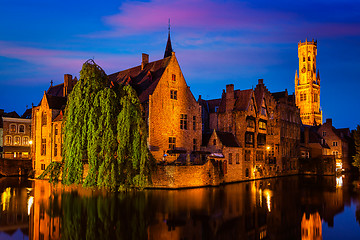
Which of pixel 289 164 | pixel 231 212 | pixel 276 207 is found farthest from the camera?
pixel 289 164

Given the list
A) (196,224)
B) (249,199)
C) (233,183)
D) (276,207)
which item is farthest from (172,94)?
(196,224)

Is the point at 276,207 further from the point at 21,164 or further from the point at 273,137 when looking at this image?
the point at 21,164

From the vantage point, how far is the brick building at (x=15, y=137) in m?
64.4

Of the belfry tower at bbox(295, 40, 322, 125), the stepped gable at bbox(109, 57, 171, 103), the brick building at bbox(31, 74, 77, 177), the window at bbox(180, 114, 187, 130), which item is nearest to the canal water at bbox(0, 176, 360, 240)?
the window at bbox(180, 114, 187, 130)

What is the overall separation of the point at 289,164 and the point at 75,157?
47.7m

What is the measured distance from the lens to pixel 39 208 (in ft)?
86.0

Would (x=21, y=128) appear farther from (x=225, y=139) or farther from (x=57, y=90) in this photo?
(x=225, y=139)

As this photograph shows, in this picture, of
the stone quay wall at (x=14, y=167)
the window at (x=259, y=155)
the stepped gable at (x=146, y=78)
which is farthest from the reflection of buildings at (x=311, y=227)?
the stone quay wall at (x=14, y=167)

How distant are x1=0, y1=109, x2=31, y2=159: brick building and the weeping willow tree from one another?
3820cm

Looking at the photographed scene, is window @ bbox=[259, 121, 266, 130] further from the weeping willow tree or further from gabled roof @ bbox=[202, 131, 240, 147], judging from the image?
the weeping willow tree

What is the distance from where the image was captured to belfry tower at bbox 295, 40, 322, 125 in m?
145

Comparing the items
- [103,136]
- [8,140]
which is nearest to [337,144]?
[103,136]

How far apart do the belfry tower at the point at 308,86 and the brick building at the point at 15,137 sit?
353ft

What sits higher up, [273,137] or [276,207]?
[273,137]
